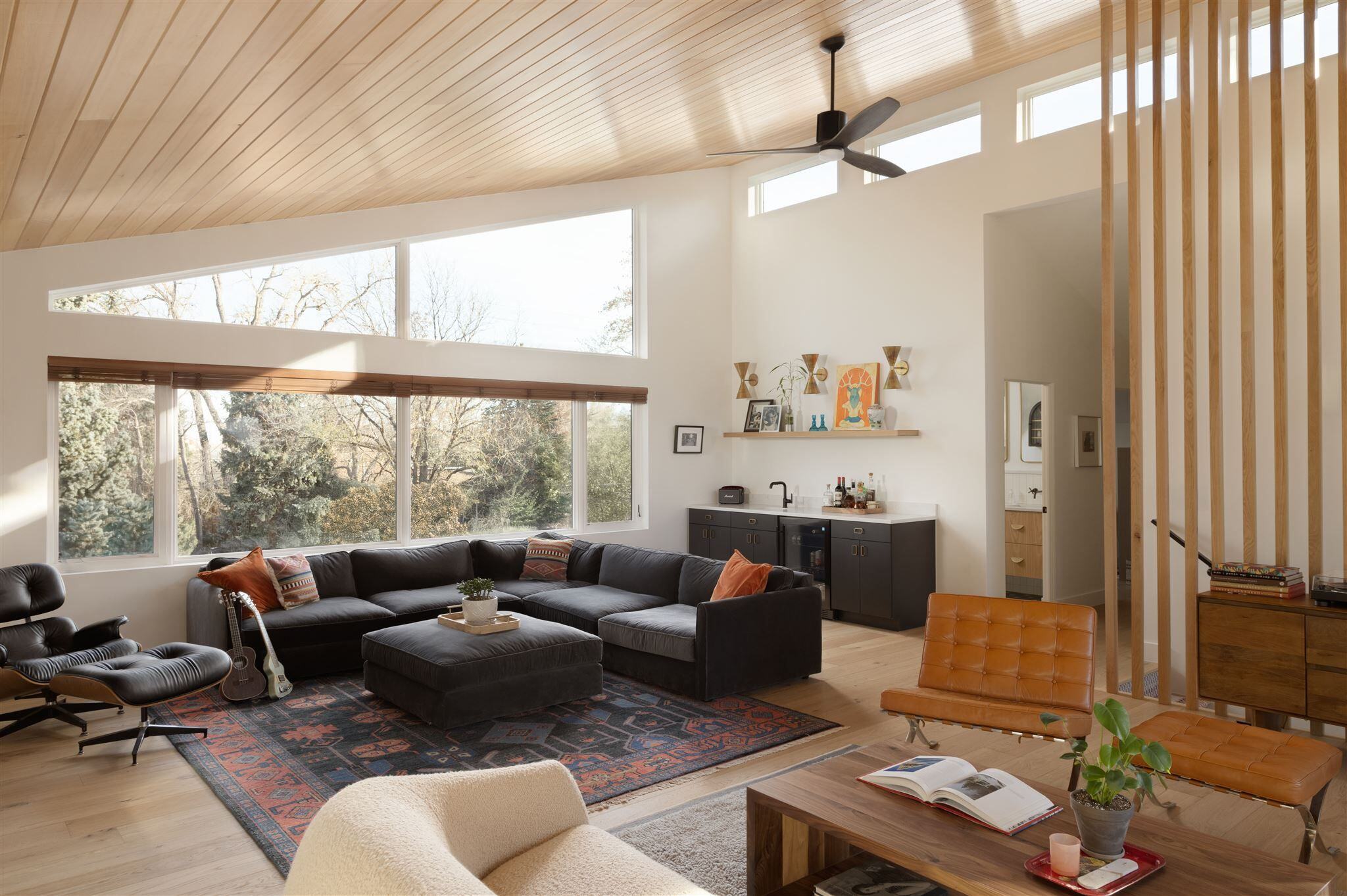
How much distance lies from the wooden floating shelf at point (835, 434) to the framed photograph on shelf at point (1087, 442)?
1.63 meters

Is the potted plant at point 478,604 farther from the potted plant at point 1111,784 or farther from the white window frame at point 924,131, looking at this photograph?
the white window frame at point 924,131

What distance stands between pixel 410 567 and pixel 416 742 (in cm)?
242

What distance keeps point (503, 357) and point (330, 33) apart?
4588 mm

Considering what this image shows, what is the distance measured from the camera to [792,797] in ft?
8.49

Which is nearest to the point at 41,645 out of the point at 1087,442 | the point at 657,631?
the point at 657,631

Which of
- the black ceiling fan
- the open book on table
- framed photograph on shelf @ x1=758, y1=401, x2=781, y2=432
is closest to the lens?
the open book on table

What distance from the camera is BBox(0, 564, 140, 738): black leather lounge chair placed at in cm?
434

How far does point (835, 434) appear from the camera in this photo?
7.73m

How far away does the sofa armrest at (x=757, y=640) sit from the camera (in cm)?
481

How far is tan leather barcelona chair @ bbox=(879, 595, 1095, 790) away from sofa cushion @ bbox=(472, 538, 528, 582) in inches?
149

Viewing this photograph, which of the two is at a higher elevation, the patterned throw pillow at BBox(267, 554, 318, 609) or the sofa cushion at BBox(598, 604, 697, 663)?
the patterned throw pillow at BBox(267, 554, 318, 609)

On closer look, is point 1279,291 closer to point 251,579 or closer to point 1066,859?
point 1066,859

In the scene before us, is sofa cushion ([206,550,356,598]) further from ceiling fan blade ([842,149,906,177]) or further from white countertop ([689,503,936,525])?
ceiling fan blade ([842,149,906,177])

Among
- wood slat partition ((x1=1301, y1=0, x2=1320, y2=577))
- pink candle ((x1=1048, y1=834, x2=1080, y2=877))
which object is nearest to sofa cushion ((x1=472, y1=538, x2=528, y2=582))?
wood slat partition ((x1=1301, y1=0, x2=1320, y2=577))
